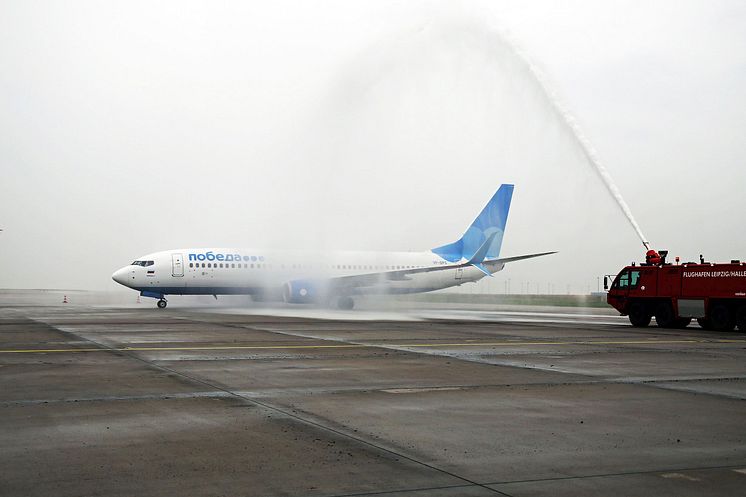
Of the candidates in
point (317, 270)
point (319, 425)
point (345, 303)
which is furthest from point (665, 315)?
point (319, 425)

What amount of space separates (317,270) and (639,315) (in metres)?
23.9

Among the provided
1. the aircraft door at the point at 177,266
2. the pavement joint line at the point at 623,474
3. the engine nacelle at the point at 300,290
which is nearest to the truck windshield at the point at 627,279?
the engine nacelle at the point at 300,290

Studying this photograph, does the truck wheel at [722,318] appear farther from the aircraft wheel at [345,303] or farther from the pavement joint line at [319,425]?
the aircraft wheel at [345,303]

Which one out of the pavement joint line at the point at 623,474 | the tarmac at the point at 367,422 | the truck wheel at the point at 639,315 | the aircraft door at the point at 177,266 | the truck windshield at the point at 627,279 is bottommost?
the pavement joint line at the point at 623,474

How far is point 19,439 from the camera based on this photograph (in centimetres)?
831

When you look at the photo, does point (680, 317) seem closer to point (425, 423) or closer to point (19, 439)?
point (425, 423)

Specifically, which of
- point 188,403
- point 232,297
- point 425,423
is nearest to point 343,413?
point 425,423

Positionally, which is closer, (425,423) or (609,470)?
(609,470)

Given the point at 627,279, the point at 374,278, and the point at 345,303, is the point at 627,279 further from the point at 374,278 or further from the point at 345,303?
the point at 345,303

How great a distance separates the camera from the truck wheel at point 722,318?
99.3 feet

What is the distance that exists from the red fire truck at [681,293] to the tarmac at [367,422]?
11.3 meters

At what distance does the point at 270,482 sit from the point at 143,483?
42.9 inches

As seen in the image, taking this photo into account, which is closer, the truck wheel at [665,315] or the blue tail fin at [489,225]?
the truck wheel at [665,315]

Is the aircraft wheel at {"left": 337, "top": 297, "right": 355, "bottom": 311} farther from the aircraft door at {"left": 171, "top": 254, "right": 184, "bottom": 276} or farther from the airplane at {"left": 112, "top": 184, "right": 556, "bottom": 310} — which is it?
the aircraft door at {"left": 171, "top": 254, "right": 184, "bottom": 276}
